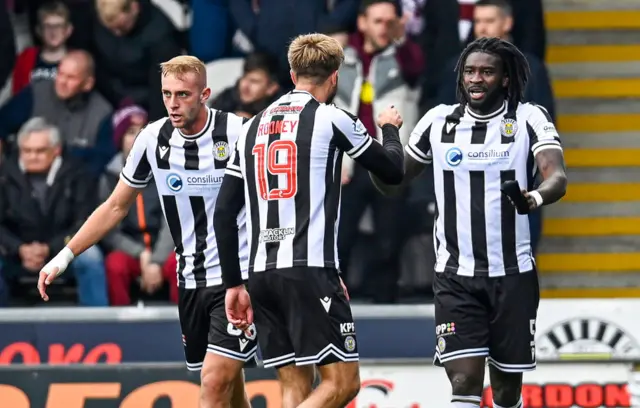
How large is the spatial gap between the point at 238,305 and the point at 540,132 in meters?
1.73

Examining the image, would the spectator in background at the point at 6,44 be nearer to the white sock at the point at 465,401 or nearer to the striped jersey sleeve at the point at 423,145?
the striped jersey sleeve at the point at 423,145

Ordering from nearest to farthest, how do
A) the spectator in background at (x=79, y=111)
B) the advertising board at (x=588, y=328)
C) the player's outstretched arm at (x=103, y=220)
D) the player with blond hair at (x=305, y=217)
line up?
the player with blond hair at (x=305, y=217) < the player's outstretched arm at (x=103, y=220) < the advertising board at (x=588, y=328) < the spectator in background at (x=79, y=111)

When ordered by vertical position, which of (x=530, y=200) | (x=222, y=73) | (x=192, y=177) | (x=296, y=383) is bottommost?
(x=296, y=383)

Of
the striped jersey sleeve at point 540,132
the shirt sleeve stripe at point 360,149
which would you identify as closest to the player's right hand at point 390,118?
the shirt sleeve stripe at point 360,149

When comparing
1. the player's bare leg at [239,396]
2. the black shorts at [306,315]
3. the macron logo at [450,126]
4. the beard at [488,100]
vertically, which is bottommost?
the player's bare leg at [239,396]

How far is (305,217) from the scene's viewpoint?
737cm

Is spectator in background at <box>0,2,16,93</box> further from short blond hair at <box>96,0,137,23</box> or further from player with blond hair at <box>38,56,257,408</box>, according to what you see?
player with blond hair at <box>38,56,257,408</box>

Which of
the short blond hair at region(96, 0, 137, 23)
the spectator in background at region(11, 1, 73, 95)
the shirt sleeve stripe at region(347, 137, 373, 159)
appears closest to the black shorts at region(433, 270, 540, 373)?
the shirt sleeve stripe at region(347, 137, 373, 159)

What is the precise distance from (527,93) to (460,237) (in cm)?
331

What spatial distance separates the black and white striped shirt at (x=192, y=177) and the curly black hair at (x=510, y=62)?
52.5 inches

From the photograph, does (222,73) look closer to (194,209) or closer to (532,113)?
(194,209)

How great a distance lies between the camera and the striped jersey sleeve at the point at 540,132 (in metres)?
7.80

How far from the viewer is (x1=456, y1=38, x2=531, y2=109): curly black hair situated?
7961 mm

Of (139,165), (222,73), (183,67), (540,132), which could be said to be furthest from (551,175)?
(222,73)
